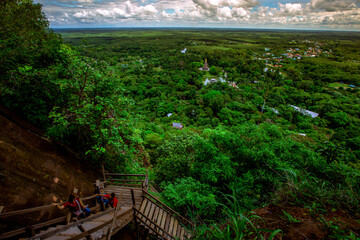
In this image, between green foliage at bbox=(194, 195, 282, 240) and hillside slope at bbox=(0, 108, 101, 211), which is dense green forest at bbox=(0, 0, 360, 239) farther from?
hillside slope at bbox=(0, 108, 101, 211)

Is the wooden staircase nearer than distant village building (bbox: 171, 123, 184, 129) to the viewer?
Yes

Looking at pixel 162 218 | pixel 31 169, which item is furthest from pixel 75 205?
pixel 162 218

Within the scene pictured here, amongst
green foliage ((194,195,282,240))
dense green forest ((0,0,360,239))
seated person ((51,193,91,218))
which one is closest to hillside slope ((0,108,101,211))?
dense green forest ((0,0,360,239))

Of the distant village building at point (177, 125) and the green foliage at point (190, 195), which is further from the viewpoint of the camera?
the distant village building at point (177, 125)

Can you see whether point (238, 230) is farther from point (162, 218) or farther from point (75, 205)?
point (162, 218)

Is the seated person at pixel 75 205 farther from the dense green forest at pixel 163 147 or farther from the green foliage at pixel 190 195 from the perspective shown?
the green foliage at pixel 190 195

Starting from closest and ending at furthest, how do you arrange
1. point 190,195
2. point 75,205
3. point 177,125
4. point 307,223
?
1. point 307,223
2. point 75,205
3. point 190,195
4. point 177,125

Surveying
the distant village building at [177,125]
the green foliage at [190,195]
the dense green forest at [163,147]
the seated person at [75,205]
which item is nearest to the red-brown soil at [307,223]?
the dense green forest at [163,147]
